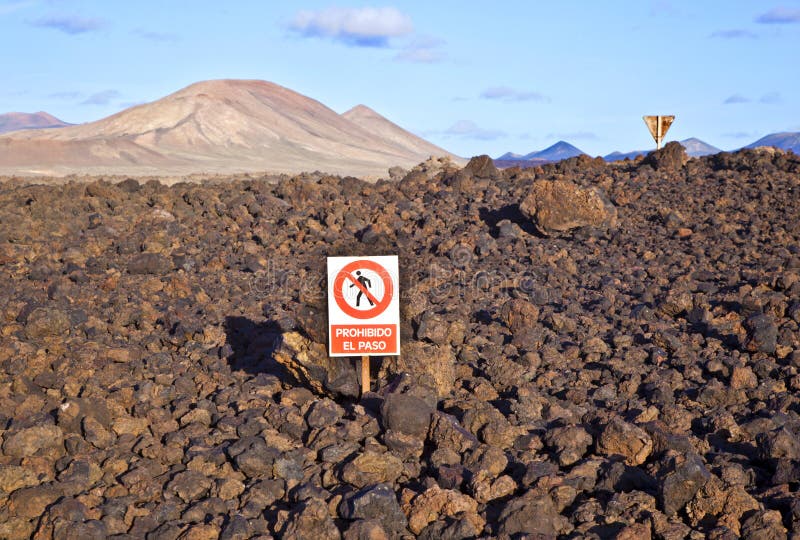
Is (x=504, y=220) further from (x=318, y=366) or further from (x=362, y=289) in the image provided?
(x=362, y=289)

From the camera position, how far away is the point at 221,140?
5947 centimetres

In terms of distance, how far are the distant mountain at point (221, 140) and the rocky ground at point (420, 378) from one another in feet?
93.0

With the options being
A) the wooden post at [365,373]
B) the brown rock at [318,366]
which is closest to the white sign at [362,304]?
the wooden post at [365,373]

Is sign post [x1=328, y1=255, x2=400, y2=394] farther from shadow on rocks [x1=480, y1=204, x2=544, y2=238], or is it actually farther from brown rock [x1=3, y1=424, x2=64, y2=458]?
shadow on rocks [x1=480, y1=204, x2=544, y2=238]

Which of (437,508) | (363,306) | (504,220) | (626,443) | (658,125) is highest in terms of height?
(658,125)

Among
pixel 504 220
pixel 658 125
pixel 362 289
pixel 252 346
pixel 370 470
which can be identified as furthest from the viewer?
A: pixel 658 125

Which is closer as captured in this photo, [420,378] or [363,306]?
→ [363,306]

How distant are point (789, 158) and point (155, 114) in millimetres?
56505

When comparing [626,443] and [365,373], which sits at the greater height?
[365,373]

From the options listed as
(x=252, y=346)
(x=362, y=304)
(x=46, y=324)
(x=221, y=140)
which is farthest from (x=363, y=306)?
(x=221, y=140)

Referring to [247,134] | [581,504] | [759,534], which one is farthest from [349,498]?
[247,134]

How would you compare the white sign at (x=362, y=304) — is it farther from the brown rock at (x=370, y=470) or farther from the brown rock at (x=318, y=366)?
the brown rock at (x=370, y=470)

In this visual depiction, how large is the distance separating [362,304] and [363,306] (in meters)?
0.01

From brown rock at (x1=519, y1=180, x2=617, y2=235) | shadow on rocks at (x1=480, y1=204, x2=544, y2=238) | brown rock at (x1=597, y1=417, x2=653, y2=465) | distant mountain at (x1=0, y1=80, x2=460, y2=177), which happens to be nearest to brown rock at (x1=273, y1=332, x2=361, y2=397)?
brown rock at (x1=597, y1=417, x2=653, y2=465)
